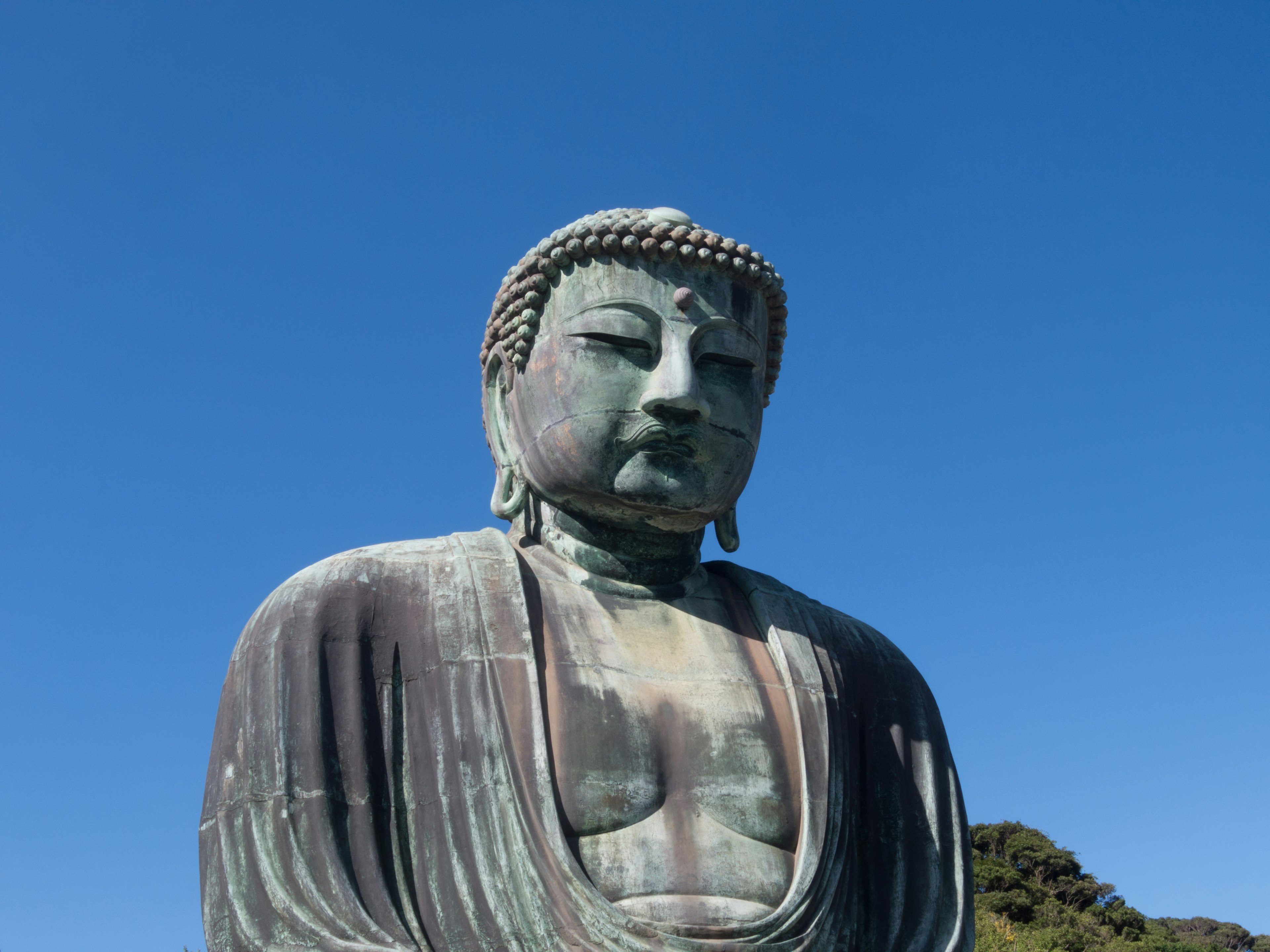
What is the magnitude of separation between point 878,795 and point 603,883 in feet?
6.55

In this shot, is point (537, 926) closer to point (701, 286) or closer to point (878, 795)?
point (878, 795)

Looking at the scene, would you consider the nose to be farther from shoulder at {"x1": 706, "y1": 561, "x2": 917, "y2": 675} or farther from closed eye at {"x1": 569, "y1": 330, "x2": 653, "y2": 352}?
shoulder at {"x1": 706, "y1": 561, "x2": 917, "y2": 675}

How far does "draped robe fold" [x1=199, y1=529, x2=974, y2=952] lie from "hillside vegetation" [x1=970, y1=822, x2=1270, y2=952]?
1004 inches

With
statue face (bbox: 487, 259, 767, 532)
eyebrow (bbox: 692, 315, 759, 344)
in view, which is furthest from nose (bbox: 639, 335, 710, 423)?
eyebrow (bbox: 692, 315, 759, 344)

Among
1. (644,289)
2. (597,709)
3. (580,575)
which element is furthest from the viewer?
(580,575)

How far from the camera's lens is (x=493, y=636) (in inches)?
309

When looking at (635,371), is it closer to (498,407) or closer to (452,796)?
(498,407)

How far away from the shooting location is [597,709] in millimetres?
7707

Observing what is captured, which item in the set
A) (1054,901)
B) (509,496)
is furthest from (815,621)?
(1054,901)

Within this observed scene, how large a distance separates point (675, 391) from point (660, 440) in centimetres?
29

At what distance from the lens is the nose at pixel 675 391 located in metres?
8.23

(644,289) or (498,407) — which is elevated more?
(644,289)

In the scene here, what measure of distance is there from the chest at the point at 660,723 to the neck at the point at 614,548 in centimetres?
23

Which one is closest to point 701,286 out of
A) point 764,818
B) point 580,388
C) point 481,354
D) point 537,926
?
point 580,388
